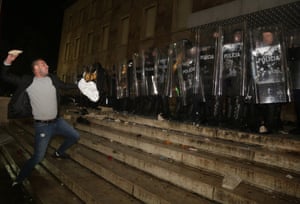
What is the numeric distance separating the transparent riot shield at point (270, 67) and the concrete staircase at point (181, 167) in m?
0.84

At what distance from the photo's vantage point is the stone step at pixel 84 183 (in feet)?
12.1

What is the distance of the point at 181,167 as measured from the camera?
400 centimetres

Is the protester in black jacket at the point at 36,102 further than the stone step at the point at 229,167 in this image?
Yes

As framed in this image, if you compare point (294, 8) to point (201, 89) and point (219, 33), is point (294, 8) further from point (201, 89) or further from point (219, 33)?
point (201, 89)

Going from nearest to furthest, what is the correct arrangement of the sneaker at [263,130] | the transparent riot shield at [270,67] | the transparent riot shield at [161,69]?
the sneaker at [263,130]
the transparent riot shield at [270,67]
the transparent riot shield at [161,69]

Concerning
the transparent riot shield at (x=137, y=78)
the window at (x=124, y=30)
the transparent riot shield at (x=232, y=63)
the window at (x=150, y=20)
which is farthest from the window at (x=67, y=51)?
the transparent riot shield at (x=232, y=63)

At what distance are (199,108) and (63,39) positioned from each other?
2502cm

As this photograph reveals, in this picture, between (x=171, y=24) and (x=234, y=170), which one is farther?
(x=171, y=24)

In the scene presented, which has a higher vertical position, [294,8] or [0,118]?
[294,8]

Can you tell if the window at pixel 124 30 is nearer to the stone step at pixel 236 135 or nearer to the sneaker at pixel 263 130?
the stone step at pixel 236 135

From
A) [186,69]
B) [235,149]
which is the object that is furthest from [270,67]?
[186,69]

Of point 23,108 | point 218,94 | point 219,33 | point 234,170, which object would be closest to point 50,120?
point 23,108

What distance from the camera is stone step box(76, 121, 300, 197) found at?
298cm

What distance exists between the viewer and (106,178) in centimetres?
439
